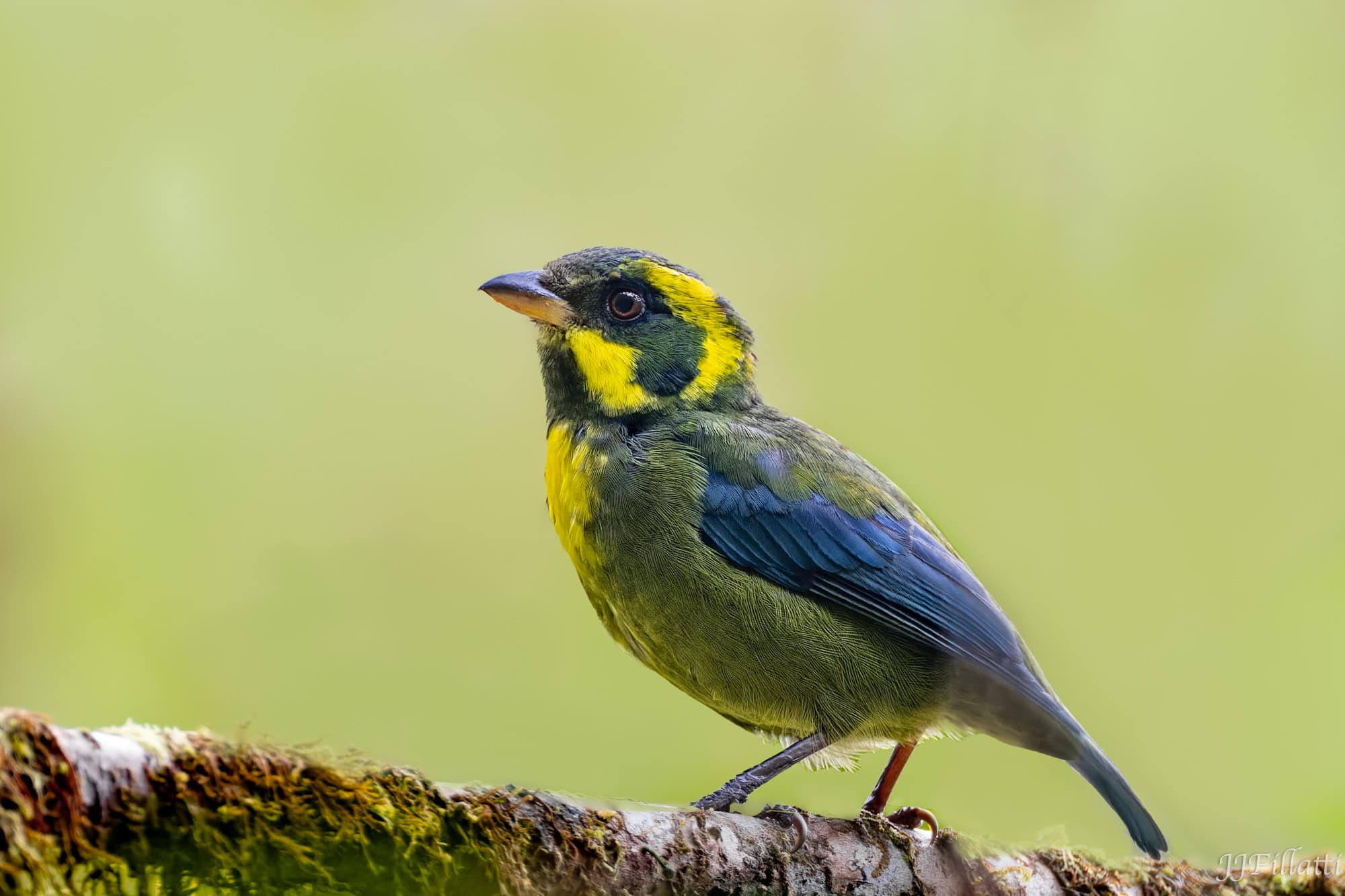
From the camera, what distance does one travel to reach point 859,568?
3.51m

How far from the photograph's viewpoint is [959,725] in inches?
139

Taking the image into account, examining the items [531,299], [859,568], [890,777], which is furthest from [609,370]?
[890,777]

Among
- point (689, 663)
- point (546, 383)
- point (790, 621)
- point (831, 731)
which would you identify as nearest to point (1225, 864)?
point (831, 731)

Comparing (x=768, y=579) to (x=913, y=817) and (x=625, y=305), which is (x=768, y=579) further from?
(x=625, y=305)

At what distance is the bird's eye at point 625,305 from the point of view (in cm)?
396

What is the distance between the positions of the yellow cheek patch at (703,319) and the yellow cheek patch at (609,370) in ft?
0.62

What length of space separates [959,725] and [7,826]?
9.03 ft

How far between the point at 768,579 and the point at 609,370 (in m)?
0.96

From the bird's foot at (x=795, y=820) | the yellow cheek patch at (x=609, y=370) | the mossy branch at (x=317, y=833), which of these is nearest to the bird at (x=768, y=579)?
the yellow cheek patch at (x=609, y=370)

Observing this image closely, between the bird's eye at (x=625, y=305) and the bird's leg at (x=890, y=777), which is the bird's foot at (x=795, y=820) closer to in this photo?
the bird's leg at (x=890, y=777)

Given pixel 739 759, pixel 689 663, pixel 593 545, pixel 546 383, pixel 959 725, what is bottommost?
pixel 739 759

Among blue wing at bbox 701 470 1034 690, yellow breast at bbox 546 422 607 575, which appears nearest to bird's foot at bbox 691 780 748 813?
blue wing at bbox 701 470 1034 690

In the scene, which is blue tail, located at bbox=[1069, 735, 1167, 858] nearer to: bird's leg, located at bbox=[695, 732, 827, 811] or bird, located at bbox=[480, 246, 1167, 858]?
bird, located at bbox=[480, 246, 1167, 858]

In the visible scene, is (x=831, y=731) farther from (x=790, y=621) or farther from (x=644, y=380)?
(x=644, y=380)
